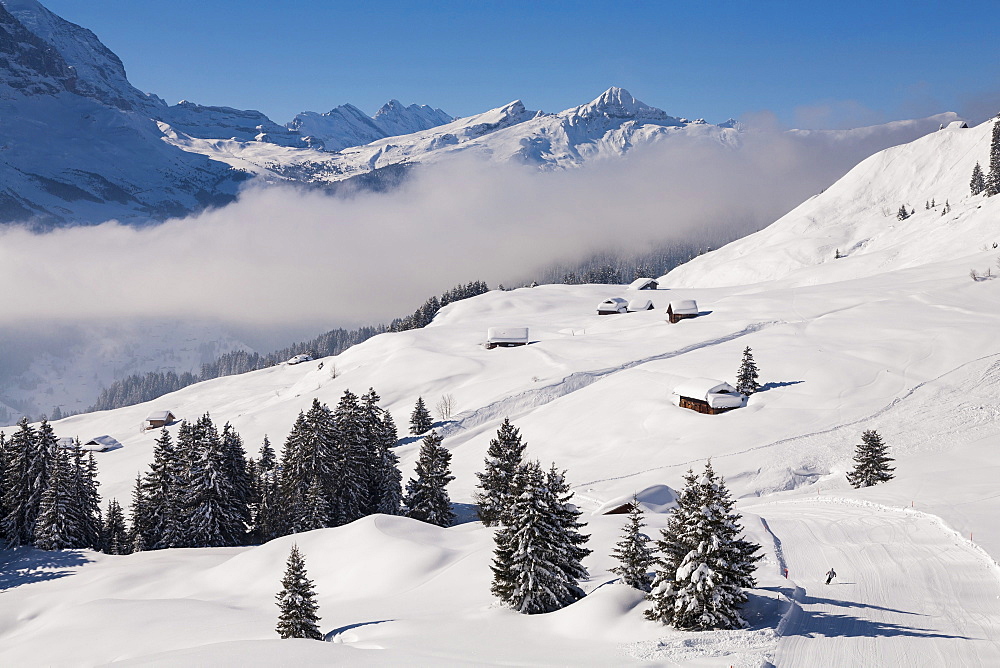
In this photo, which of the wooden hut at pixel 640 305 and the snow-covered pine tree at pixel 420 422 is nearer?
the snow-covered pine tree at pixel 420 422

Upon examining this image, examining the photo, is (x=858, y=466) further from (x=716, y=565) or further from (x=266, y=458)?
(x=266, y=458)

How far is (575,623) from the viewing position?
735 inches

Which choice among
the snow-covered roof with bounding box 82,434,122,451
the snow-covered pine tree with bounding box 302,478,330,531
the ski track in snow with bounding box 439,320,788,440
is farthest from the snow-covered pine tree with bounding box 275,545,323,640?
the snow-covered roof with bounding box 82,434,122,451

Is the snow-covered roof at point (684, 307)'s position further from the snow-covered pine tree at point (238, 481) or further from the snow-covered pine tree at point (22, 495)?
the snow-covered pine tree at point (22, 495)

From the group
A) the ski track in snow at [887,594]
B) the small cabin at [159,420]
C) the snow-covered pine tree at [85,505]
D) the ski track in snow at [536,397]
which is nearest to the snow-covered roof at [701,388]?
the ski track in snow at [536,397]

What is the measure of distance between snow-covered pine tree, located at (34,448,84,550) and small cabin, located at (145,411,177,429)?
216 ft

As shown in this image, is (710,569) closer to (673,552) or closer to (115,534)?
(673,552)

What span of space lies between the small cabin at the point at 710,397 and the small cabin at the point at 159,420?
307 ft

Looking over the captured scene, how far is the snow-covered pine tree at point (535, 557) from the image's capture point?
68.7 feet

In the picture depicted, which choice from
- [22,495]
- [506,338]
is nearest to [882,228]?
[506,338]

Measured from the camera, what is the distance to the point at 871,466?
131ft

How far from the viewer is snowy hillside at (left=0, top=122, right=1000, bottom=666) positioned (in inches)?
712

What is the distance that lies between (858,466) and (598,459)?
67.6 feet

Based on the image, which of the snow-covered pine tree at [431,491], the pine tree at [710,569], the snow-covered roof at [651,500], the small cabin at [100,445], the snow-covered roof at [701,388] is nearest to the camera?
the pine tree at [710,569]
